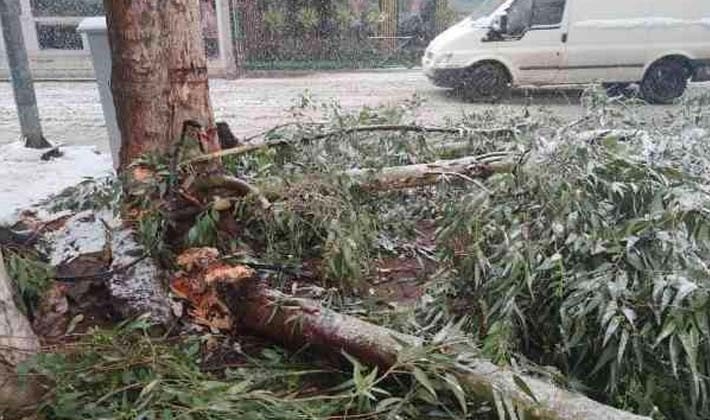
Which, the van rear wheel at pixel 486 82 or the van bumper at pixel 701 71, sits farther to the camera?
the van bumper at pixel 701 71

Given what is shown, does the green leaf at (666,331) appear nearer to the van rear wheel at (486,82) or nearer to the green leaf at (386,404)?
the green leaf at (386,404)

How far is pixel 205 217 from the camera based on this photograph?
7.18 ft

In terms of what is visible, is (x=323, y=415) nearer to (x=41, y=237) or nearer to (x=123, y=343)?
(x=123, y=343)

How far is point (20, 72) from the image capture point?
180 inches

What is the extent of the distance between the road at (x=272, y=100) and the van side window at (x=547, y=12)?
0.93 meters

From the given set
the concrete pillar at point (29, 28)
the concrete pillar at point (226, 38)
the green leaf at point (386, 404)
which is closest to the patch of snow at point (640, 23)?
the concrete pillar at point (226, 38)

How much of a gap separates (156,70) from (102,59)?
1907 millimetres

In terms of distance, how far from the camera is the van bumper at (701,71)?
6344mm

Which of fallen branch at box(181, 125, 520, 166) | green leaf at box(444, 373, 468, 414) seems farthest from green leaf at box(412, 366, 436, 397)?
fallen branch at box(181, 125, 520, 166)

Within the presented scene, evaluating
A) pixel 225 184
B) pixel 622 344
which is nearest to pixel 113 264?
pixel 225 184

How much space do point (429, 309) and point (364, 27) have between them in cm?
778

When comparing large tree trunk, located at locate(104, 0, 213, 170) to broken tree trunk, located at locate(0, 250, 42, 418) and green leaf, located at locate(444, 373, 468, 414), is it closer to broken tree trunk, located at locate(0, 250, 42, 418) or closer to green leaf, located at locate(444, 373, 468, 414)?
broken tree trunk, located at locate(0, 250, 42, 418)

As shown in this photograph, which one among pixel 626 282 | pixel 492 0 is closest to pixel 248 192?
pixel 626 282

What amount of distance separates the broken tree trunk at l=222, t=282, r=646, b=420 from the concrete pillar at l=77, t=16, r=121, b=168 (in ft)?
7.17
